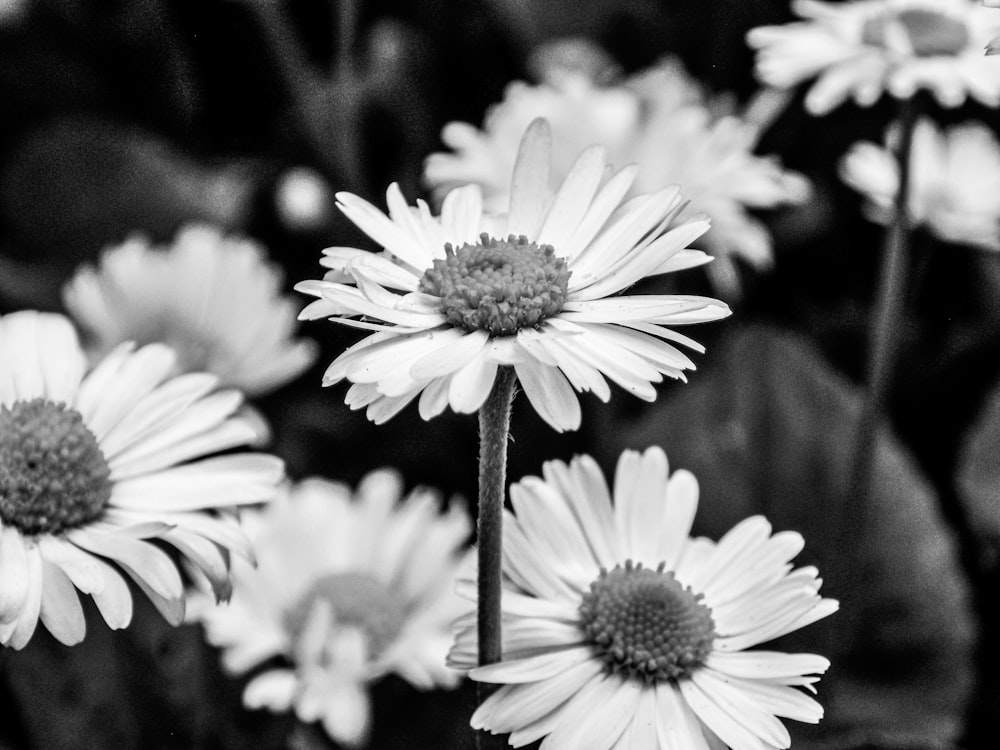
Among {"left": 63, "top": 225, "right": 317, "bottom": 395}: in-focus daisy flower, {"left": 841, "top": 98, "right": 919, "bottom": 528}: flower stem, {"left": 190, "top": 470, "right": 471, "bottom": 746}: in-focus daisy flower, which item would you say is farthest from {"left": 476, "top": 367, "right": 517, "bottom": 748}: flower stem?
{"left": 63, "top": 225, "right": 317, "bottom": 395}: in-focus daisy flower

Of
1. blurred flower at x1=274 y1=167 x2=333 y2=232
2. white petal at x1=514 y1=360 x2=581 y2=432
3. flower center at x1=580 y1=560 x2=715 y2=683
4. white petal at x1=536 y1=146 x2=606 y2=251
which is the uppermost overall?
blurred flower at x1=274 y1=167 x2=333 y2=232

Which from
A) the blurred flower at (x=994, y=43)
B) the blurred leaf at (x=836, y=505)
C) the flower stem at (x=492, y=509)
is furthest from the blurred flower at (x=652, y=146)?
the flower stem at (x=492, y=509)

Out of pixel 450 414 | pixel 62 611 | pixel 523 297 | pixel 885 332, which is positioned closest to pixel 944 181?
pixel 885 332

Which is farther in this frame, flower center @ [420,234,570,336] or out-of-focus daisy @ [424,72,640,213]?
out-of-focus daisy @ [424,72,640,213]

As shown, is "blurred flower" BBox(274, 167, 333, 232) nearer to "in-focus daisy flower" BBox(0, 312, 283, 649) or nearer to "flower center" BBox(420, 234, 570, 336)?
"in-focus daisy flower" BBox(0, 312, 283, 649)

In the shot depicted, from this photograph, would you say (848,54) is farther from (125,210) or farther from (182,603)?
(125,210)

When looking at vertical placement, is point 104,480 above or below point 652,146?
below

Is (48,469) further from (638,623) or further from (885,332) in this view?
(885,332)
